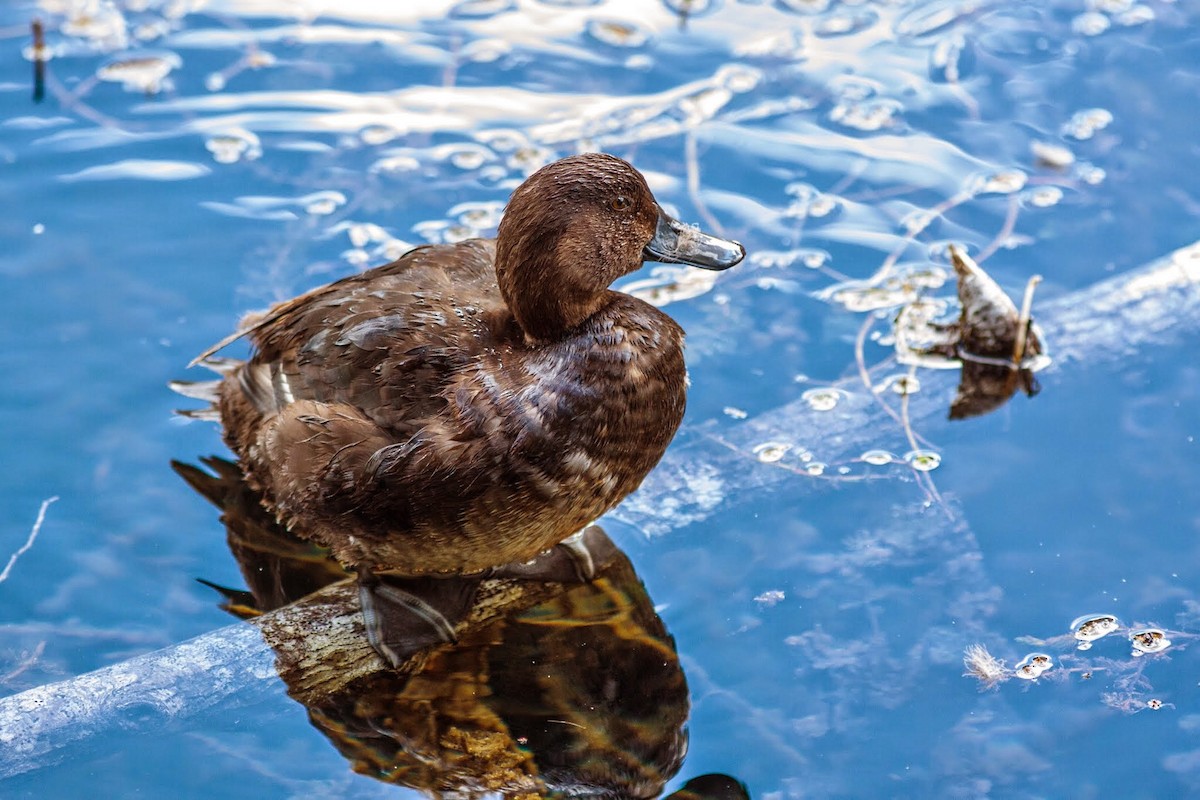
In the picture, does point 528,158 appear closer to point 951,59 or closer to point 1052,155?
point 951,59

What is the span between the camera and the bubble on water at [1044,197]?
16.1ft

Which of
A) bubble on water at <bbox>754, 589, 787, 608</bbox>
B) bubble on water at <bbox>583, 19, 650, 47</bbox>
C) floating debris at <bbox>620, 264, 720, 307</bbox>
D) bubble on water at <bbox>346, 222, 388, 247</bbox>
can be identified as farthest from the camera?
bubble on water at <bbox>583, 19, 650, 47</bbox>

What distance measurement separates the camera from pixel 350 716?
3.48 metres

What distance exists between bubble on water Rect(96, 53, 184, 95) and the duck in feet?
8.03

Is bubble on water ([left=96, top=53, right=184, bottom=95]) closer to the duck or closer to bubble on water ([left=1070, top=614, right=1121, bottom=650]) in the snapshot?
the duck

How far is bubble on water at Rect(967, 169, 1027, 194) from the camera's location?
196 inches

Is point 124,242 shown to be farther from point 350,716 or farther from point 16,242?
point 350,716

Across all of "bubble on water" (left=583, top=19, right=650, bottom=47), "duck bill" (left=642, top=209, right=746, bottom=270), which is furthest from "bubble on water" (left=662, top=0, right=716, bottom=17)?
"duck bill" (left=642, top=209, right=746, bottom=270)

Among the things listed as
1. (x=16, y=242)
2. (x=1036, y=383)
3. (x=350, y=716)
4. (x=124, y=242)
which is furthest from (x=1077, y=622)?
(x=16, y=242)

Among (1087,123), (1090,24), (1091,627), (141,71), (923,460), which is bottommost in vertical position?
(1091,627)

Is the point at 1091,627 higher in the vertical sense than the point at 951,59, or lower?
lower

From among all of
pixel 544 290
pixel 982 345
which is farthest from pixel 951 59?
pixel 544 290

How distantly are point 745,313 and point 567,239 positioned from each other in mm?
1574

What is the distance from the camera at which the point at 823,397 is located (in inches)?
167
